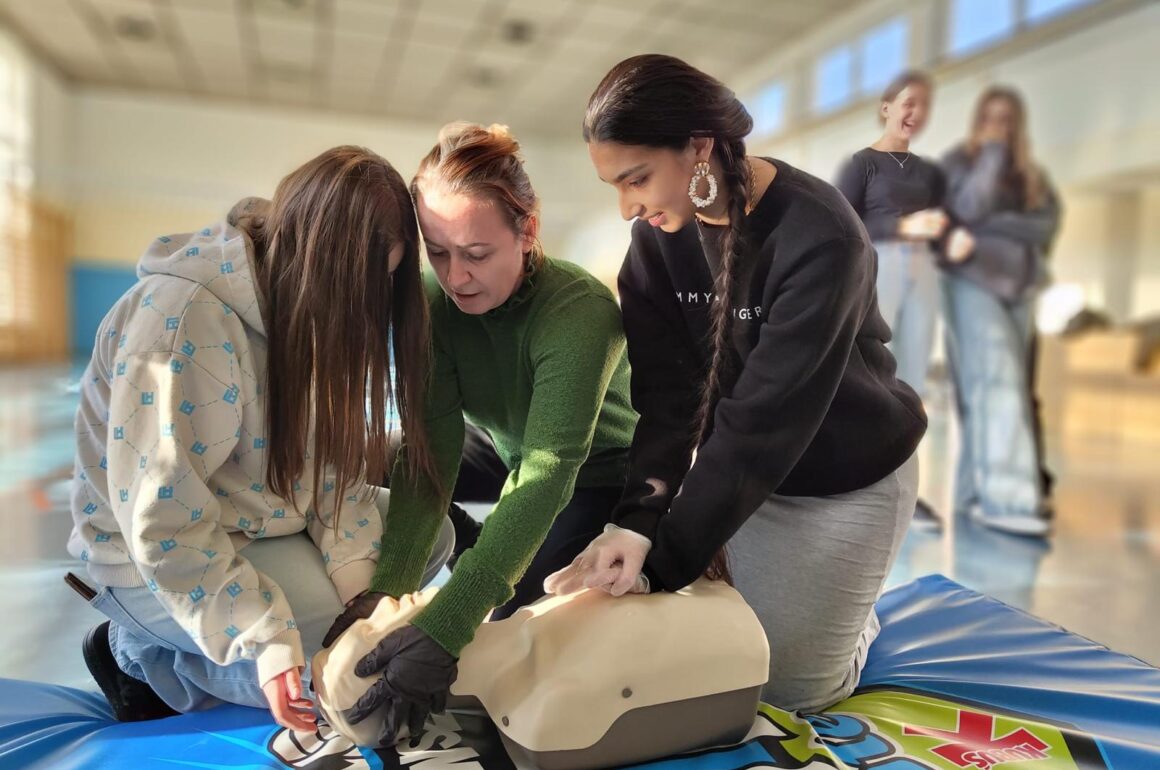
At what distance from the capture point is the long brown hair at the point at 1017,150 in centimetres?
198

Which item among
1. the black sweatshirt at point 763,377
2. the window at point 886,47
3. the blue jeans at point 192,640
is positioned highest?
the window at point 886,47

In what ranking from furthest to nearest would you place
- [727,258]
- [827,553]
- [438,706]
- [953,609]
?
1. [953,609]
2. [827,553]
3. [727,258]
4. [438,706]

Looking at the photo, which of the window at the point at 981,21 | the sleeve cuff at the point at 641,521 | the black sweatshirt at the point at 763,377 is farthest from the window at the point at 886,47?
the sleeve cuff at the point at 641,521

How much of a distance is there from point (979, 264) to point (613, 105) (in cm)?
200

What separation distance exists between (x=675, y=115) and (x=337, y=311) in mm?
462

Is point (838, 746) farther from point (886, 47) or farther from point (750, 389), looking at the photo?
point (886, 47)

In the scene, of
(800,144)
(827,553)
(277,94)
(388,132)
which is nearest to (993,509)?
(800,144)

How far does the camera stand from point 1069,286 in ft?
20.4

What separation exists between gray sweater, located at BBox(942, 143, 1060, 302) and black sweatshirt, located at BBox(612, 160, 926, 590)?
1050mm

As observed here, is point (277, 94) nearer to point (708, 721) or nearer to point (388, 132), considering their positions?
point (388, 132)

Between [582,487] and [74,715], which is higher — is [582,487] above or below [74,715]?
above

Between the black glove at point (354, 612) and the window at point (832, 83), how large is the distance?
6.13 feet

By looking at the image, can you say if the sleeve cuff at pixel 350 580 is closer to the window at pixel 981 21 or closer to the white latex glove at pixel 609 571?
the white latex glove at pixel 609 571

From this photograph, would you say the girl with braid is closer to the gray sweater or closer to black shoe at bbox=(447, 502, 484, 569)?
black shoe at bbox=(447, 502, 484, 569)
